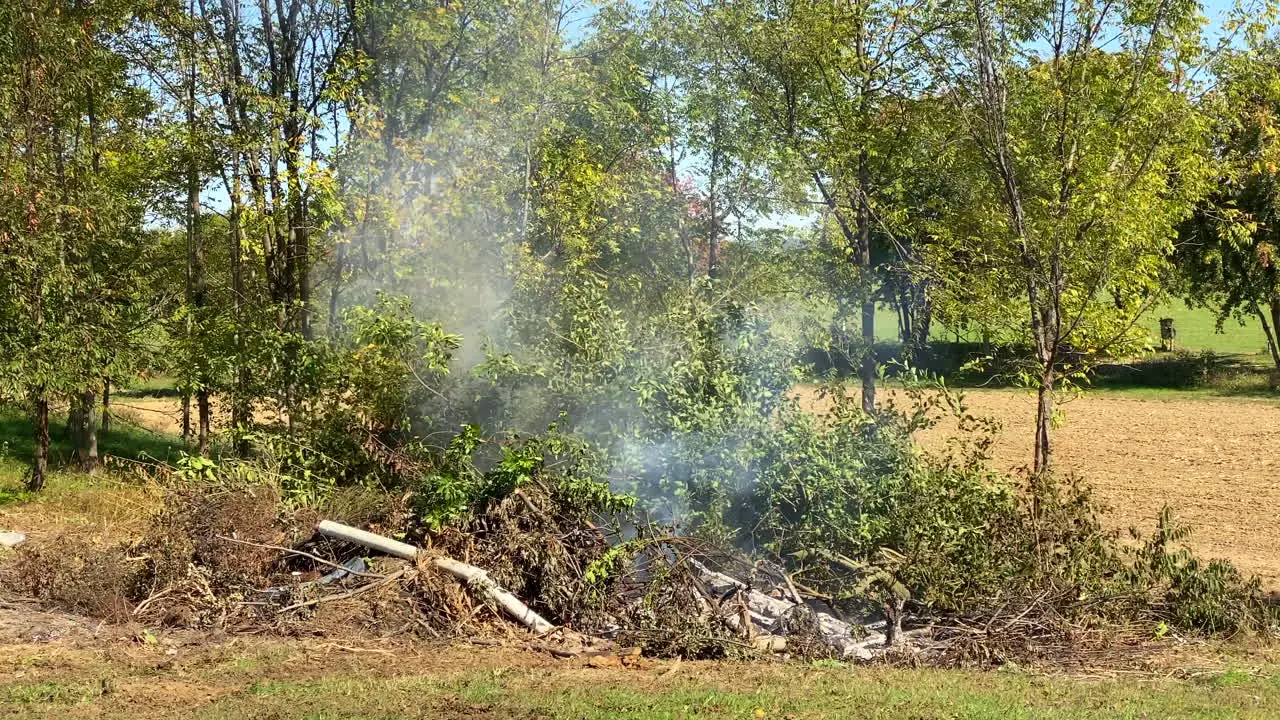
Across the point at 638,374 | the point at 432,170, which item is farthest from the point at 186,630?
the point at 432,170

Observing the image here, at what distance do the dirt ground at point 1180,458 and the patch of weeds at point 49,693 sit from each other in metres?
7.47

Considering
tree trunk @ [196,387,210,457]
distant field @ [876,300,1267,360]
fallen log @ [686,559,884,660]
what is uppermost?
distant field @ [876,300,1267,360]

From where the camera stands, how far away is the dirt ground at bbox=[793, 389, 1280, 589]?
13576 mm

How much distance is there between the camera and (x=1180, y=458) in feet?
67.0

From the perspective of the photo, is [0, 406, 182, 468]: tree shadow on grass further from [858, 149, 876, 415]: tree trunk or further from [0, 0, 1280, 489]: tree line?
[858, 149, 876, 415]: tree trunk

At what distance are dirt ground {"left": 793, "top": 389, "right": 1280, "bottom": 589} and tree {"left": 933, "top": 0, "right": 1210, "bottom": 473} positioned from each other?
5.60ft

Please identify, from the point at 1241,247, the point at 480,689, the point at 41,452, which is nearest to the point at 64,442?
the point at 41,452

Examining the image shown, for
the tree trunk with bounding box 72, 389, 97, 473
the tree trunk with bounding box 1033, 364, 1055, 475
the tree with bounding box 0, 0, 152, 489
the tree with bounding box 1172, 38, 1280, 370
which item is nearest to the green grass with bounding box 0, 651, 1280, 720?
the tree trunk with bounding box 1033, 364, 1055, 475

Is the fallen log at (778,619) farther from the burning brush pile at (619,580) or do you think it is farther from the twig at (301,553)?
the twig at (301,553)

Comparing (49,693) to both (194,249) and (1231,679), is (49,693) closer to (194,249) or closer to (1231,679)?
(1231,679)

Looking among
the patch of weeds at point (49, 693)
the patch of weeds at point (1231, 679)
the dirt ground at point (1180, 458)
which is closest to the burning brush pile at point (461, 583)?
the patch of weeds at point (49, 693)

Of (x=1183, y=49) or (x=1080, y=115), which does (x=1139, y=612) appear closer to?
(x=1080, y=115)

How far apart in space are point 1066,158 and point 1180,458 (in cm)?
1213

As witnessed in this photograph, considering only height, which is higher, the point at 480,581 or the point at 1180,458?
the point at 480,581
